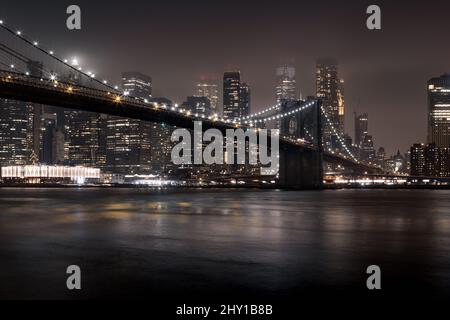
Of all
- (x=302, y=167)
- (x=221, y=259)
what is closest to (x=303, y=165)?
(x=302, y=167)

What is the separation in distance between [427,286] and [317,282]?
2.09 metres

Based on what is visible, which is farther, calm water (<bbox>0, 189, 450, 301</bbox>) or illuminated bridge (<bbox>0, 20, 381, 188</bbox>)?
illuminated bridge (<bbox>0, 20, 381, 188</bbox>)

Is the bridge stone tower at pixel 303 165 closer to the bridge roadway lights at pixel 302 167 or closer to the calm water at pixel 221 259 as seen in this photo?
the bridge roadway lights at pixel 302 167

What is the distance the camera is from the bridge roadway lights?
80.9m

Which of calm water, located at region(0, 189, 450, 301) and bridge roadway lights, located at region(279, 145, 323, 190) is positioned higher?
bridge roadway lights, located at region(279, 145, 323, 190)

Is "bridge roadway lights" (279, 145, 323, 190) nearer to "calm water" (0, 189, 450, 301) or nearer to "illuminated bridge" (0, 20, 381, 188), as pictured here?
"illuminated bridge" (0, 20, 381, 188)

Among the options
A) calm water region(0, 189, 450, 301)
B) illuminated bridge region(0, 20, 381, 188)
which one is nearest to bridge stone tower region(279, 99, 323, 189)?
illuminated bridge region(0, 20, 381, 188)

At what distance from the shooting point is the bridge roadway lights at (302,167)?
80.9 meters

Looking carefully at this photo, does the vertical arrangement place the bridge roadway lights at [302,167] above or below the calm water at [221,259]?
above

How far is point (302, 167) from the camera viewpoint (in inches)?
3204

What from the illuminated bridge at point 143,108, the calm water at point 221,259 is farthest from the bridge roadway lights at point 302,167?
the calm water at point 221,259
